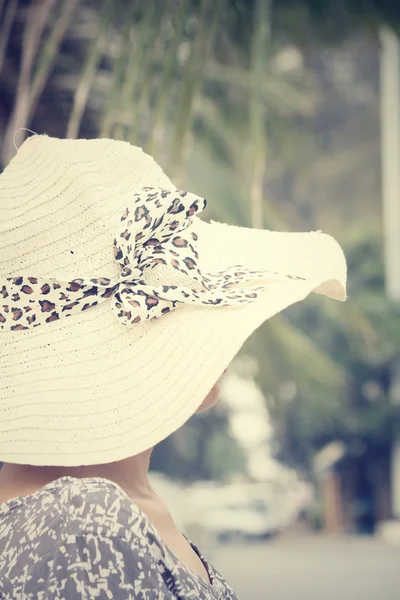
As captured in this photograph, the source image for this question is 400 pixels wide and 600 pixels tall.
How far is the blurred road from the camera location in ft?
23.2

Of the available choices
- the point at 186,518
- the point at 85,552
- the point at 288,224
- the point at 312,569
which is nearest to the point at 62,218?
the point at 85,552

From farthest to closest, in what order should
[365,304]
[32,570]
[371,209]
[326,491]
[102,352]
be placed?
1. [371,209]
2. [326,491]
3. [365,304]
4. [102,352]
5. [32,570]

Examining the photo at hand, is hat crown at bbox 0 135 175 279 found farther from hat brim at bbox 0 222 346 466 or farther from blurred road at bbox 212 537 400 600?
blurred road at bbox 212 537 400 600

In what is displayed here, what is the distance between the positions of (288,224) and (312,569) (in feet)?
15.7

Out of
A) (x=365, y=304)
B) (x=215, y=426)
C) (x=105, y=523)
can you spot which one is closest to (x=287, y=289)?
(x=105, y=523)

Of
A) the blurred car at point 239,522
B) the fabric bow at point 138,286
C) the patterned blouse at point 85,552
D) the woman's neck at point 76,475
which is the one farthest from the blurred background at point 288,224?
the patterned blouse at point 85,552

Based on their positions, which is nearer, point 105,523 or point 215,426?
point 105,523

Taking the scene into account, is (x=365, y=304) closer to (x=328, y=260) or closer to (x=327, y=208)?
(x=327, y=208)

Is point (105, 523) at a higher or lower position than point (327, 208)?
higher

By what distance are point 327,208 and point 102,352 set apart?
48.0ft

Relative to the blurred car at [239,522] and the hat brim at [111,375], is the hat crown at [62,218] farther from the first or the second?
the blurred car at [239,522]

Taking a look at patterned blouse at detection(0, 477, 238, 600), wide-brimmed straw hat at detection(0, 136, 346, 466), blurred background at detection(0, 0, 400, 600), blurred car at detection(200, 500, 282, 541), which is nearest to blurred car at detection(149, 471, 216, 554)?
blurred background at detection(0, 0, 400, 600)

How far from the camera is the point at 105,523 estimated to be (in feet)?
2.36

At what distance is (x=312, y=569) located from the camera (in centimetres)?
903
